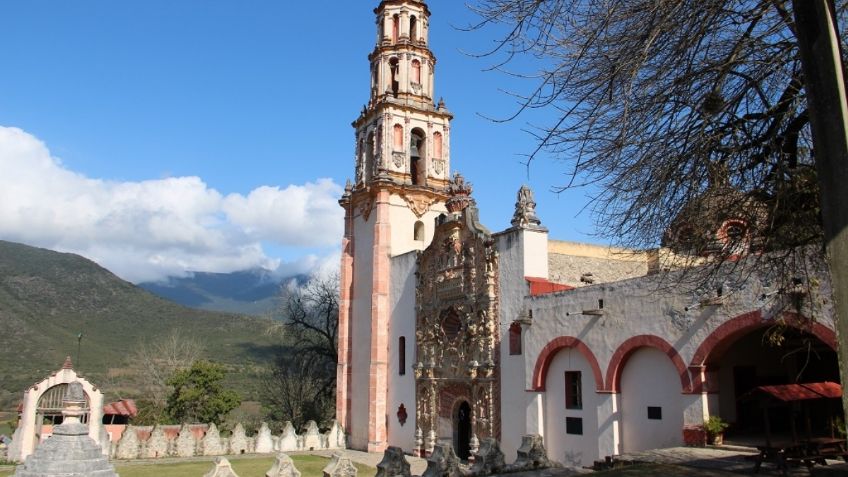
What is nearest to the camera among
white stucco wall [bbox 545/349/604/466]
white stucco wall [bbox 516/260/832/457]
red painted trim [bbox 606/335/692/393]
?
white stucco wall [bbox 516/260/832/457]

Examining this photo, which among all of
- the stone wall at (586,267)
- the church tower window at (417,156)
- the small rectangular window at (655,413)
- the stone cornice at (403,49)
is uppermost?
Answer: the stone cornice at (403,49)

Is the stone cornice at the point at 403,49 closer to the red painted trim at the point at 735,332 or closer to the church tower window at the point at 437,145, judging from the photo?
the church tower window at the point at 437,145

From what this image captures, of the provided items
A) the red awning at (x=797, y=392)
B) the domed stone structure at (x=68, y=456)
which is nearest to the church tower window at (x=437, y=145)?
the domed stone structure at (x=68, y=456)

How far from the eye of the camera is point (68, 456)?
11.6 metres

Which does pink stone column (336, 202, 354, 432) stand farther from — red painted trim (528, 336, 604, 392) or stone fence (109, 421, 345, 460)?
red painted trim (528, 336, 604, 392)

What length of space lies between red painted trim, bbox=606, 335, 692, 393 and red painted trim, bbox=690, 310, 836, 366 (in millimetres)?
376

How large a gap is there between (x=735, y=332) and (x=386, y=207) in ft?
51.5

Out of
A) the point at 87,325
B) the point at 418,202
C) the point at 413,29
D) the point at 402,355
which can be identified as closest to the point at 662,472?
the point at 402,355

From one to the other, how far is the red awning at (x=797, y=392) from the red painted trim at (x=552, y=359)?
20.1 feet

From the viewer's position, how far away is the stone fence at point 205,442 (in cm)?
2539

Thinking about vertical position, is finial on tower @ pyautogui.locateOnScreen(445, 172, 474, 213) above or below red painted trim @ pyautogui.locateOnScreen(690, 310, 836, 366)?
above

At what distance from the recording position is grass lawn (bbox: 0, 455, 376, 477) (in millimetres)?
21141

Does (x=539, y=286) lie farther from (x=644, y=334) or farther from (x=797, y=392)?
(x=797, y=392)

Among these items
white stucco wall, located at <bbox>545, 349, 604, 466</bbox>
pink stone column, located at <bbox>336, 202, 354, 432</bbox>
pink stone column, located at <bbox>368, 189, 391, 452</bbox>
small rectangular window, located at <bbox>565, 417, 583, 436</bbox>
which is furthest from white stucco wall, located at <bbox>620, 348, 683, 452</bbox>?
pink stone column, located at <bbox>336, 202, 354, 432</bbox>
